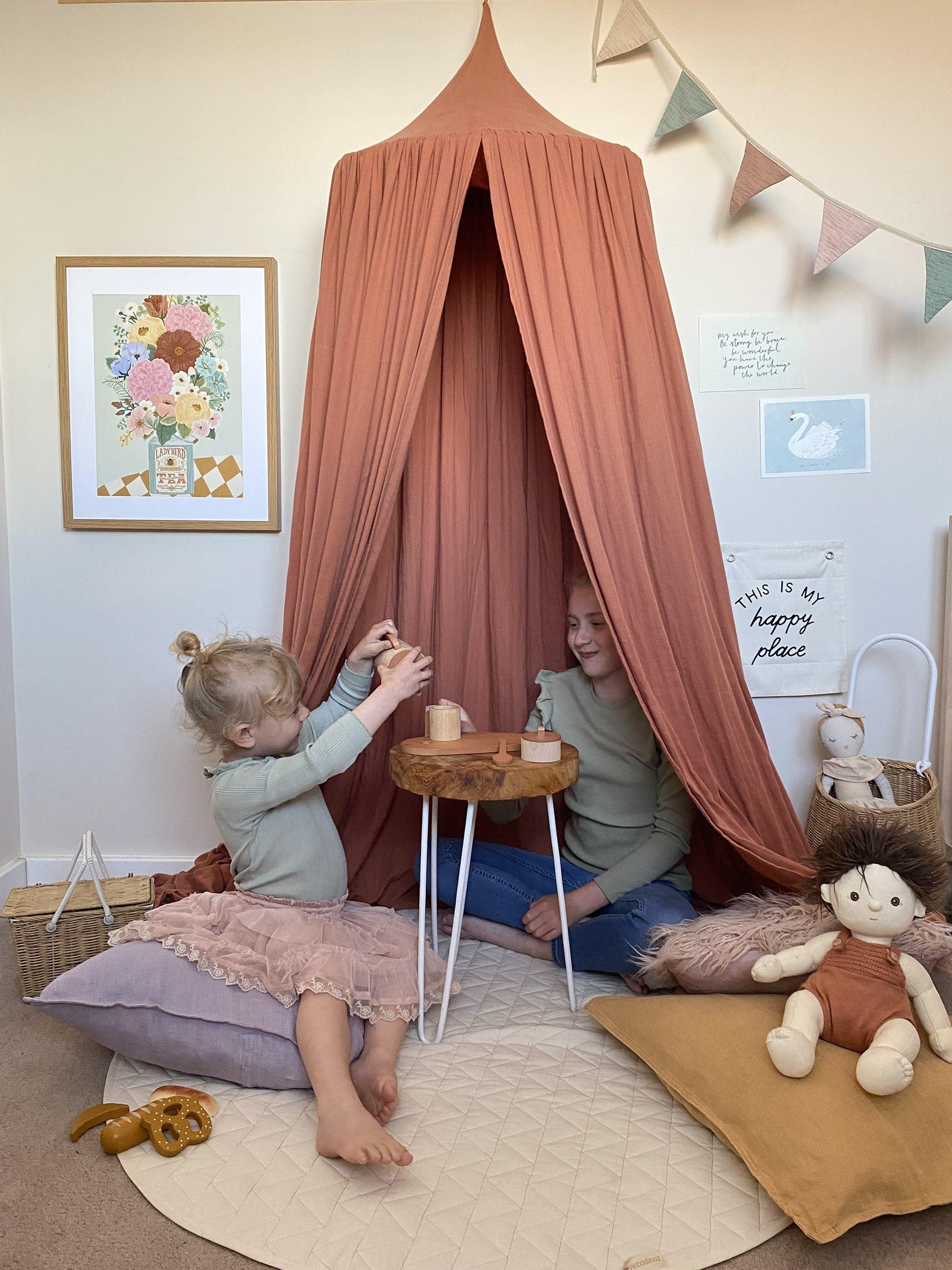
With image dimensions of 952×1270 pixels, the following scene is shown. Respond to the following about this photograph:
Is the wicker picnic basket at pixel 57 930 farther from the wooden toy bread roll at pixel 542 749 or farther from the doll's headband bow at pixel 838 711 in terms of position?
the doll's headband bow at pixel 838 711

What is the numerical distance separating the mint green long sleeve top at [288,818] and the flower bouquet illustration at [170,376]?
1090 mm

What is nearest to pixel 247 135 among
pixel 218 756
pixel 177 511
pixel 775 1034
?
pixel 177 511

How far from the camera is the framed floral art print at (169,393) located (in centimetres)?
262

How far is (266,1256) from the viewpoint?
1.32 meters

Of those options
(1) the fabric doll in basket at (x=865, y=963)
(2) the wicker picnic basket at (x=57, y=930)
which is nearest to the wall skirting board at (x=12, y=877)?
(2) the wicker picnic basket at (x=57, y=930)

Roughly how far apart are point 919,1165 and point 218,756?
1.98 meters

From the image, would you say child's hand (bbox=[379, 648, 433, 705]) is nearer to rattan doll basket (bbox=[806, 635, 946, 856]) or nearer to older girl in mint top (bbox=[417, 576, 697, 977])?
older girl in mint top (bbox=[417, 576, 697, 977])

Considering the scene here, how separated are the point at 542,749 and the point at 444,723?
0.83 feet

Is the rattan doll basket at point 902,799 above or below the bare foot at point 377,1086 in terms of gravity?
above

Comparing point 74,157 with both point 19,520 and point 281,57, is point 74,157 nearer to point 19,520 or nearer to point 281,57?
point 281,57

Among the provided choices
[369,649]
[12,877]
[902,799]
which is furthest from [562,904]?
[12,877]

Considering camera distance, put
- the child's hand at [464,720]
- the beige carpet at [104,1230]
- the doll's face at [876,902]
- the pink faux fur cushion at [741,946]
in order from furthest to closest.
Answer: the child's hand at [464,720], the pink faux fur cushion at [741,946], the doll's face at [876,902], the beige carpet at [104,1230]

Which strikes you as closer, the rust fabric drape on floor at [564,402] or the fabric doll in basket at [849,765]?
the rust fabric drape on floor at [564,402]

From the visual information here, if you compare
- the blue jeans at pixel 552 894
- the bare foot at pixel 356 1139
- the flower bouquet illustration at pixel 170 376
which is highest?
the flower bouquet illustration at pixel 170 376
